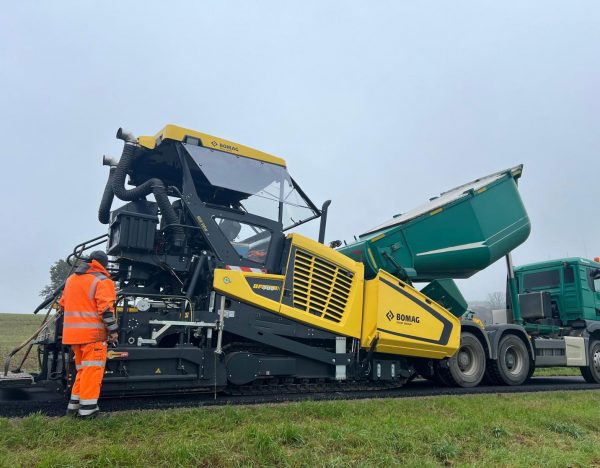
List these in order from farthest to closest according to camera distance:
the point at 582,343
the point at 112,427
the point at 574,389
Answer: the point at 582,343 → the point at 574,389 → the point at 112,427

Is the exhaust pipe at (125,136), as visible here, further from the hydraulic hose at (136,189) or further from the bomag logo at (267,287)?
the bomag logo at (267,287)

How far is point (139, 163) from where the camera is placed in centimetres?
686

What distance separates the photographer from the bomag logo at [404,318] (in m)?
6.89

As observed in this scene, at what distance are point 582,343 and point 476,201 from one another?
4.62 meters

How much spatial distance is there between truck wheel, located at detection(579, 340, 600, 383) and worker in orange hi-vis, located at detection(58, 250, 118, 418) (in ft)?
33.2

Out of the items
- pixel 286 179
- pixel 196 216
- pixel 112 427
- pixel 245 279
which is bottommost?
pixel 112 427

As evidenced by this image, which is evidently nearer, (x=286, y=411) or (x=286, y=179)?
(x=286, y=411)

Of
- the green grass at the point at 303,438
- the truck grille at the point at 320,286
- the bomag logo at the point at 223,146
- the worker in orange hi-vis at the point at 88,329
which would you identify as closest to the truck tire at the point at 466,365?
the truck grille at the point at 320,286

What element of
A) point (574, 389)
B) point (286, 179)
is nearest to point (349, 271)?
point (286, 179)

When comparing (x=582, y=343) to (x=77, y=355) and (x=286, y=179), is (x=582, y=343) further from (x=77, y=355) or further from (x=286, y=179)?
(x=77, y=355)

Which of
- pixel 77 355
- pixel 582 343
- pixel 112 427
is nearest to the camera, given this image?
pixel 112 427

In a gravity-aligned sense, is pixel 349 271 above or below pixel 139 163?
below

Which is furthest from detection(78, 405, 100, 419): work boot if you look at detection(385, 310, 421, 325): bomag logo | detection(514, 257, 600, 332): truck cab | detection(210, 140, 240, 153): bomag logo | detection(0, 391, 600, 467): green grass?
detection(514, 257, 600, 332): truck cab

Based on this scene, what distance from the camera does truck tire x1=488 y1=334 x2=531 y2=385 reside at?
349 inches
